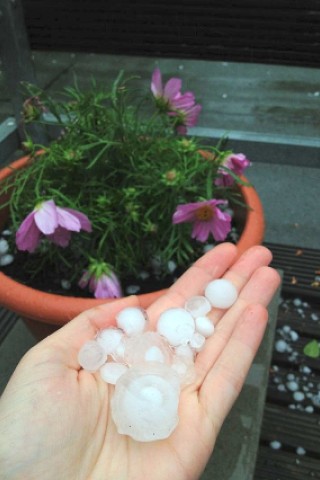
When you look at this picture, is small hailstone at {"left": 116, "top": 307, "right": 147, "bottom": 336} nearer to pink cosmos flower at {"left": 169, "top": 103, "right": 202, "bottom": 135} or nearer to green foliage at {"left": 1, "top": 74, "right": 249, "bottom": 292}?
green foliage at {"left": 1, "top": 74, "right": 249, "bottom": 292}

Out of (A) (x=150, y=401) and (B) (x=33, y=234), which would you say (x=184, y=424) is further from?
(B) (x=33, y=234)

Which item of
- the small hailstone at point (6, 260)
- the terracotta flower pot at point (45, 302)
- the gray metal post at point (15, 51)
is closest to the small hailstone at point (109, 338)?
the terracotta flower pot at point (45, 302)

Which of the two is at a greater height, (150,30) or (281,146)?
(150,30)

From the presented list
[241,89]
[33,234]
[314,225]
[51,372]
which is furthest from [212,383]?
[241,89]

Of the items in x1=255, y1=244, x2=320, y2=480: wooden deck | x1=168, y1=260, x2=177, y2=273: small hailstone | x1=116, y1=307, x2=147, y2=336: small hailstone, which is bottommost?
x1=255, y1=244, x2=320, y2=480: wooden deck

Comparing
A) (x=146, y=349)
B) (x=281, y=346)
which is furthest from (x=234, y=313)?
Answer: (x=281, y=346)

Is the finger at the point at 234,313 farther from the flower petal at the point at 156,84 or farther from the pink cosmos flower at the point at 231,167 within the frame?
the flower petal at the point at 156,84

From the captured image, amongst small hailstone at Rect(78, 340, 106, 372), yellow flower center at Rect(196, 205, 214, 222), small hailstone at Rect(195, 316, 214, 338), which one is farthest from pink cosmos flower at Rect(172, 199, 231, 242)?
small hailstone at Rect(78, 340, 106, 372)

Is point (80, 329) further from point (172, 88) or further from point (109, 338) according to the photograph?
point (172, 88)
